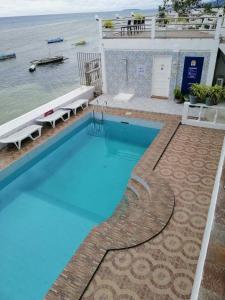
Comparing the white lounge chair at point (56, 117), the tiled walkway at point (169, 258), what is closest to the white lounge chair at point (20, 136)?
the white lounge chair at point (56, 117)

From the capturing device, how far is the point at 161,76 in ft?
41.9

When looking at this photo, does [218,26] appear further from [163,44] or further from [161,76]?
[161,76]

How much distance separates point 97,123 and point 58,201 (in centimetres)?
569

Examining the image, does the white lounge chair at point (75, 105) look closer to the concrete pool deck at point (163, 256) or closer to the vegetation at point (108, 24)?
the vegetation at point (108, 24)

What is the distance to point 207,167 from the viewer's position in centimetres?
772

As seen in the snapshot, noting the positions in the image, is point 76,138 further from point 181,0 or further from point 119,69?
point 181,0

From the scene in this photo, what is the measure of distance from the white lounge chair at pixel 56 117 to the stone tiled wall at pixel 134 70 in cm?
365

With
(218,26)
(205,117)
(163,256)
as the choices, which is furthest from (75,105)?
(163,256)

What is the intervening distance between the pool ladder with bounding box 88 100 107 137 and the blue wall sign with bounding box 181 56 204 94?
4.47 meters

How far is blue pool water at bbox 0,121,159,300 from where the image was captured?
564cm

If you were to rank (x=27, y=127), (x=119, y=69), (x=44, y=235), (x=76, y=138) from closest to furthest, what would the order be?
(x=44, y=235)
(x=27, y=127)
(x=76, y=138)
(x=119, y=69)

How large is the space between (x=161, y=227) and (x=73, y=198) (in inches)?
130

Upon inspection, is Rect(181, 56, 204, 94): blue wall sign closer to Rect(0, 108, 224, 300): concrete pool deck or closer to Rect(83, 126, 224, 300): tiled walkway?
Rect(0, 108, 224, 300): concrete pool deck

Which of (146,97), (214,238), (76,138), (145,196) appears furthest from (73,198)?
(146,97)
